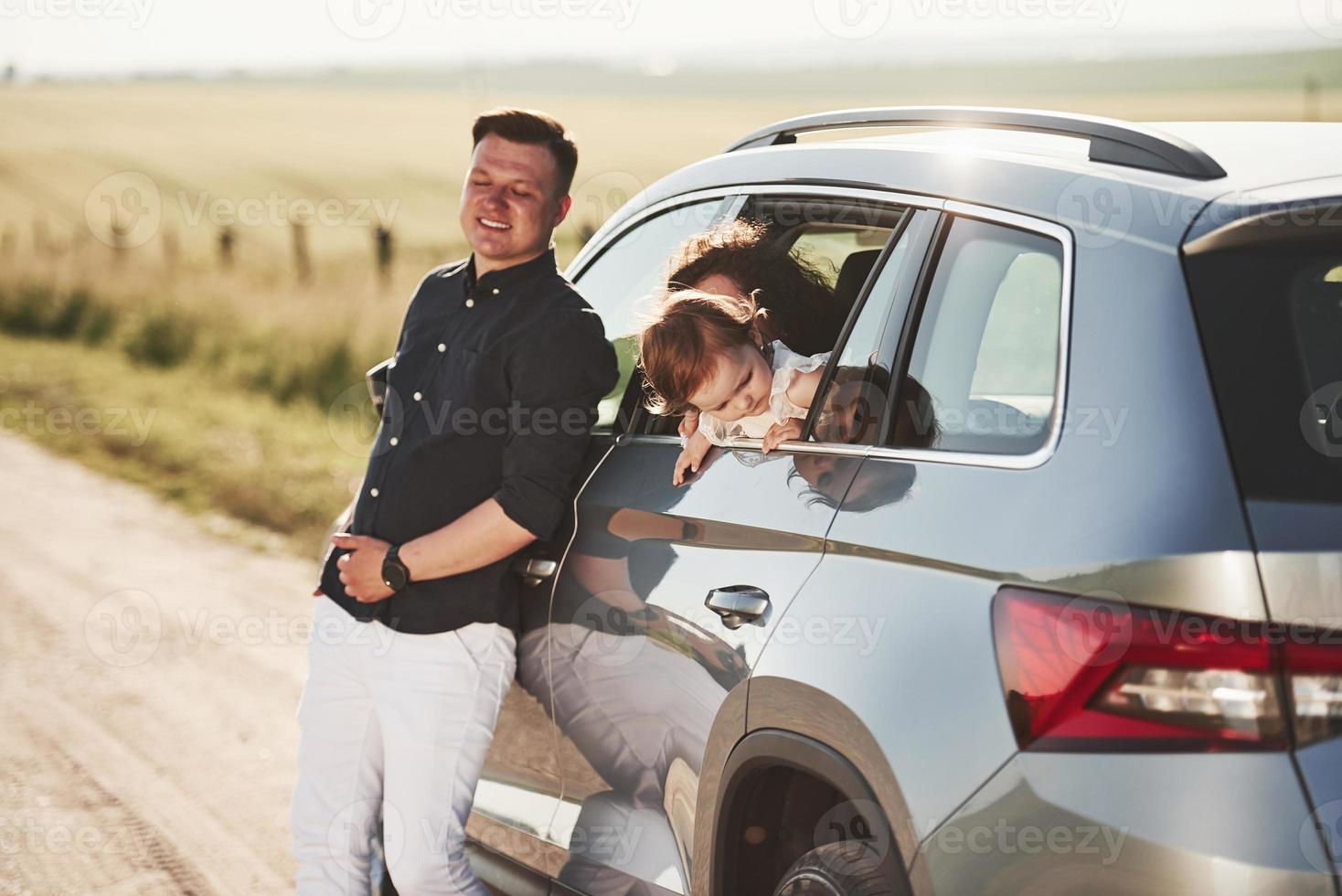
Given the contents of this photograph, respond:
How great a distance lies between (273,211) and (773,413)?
29188mm

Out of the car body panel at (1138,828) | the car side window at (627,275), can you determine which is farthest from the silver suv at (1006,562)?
the car side window at (627,275)

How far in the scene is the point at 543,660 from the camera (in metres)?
3.36

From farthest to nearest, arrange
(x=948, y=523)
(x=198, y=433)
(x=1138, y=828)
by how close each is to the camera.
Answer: (x=198, y=433) < (x=948, y=523) < (x=1138, y=828)

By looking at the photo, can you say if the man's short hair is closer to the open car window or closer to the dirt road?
the open car window

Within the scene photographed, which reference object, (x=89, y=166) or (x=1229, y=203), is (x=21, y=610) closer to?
(x=1229, y=203)

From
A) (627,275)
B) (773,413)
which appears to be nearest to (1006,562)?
(773,413)

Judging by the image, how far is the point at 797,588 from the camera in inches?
98.7

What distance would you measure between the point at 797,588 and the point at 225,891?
2.49 meters

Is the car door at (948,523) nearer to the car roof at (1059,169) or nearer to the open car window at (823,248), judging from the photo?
the car roof at (1059,169)

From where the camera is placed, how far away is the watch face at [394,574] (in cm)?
331

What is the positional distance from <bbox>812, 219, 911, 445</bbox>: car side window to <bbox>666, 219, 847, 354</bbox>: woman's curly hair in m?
0.42

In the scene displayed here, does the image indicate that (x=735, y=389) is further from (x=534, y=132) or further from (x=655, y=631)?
(x=534, y=132)

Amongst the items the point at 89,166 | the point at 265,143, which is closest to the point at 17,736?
the point at 89,166

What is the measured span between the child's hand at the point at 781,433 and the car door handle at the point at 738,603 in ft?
0.98
